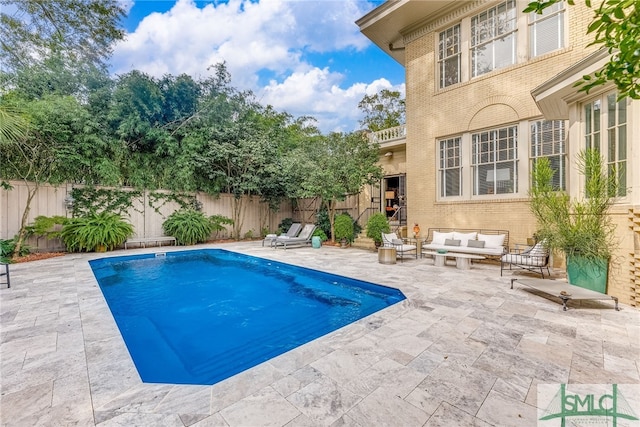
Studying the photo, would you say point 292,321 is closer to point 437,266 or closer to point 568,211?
point 437,266

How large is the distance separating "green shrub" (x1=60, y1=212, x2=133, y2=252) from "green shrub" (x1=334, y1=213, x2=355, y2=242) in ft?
25.0

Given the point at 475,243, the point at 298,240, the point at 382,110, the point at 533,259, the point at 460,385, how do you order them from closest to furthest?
the point at 460,385
the point at 533,259
the point at 475,243
the point at 298,240
the point at 382,110

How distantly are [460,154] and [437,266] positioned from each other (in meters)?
3.80

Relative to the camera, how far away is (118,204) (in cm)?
1089

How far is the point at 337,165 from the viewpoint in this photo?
10984 millimetres

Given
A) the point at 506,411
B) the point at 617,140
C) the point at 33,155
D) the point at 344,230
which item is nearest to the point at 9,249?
the point at 33,155

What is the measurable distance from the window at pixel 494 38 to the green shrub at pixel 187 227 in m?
11.2

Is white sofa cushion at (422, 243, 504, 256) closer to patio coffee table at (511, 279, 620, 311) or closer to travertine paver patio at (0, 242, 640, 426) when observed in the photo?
patio coffee table at (511, 279, 620, 311)

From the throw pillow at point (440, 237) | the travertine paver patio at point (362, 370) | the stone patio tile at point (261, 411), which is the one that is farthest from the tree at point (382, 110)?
the stone patio tile at point (261, 411)

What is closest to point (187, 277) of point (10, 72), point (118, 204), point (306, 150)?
point (118, 204)

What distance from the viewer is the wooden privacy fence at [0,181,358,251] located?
29.0 ft

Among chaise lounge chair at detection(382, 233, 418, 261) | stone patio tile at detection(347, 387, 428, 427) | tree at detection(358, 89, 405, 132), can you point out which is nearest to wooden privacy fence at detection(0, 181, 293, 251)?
chaise lounge chair at detection(382, 233, 418, 261)

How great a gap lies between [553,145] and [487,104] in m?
2.02

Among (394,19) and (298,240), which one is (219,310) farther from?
(394,19)
